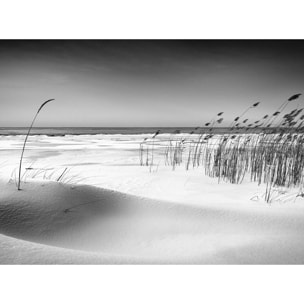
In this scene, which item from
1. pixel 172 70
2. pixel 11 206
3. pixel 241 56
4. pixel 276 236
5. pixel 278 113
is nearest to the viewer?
pixel 276 236

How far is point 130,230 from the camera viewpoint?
1657 mm

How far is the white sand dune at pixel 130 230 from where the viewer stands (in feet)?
3.66

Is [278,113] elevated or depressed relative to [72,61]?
depressed

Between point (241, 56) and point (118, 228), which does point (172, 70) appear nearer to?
point (241, 56)

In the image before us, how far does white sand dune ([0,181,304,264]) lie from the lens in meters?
1.12

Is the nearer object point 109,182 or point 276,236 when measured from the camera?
point 276,236
